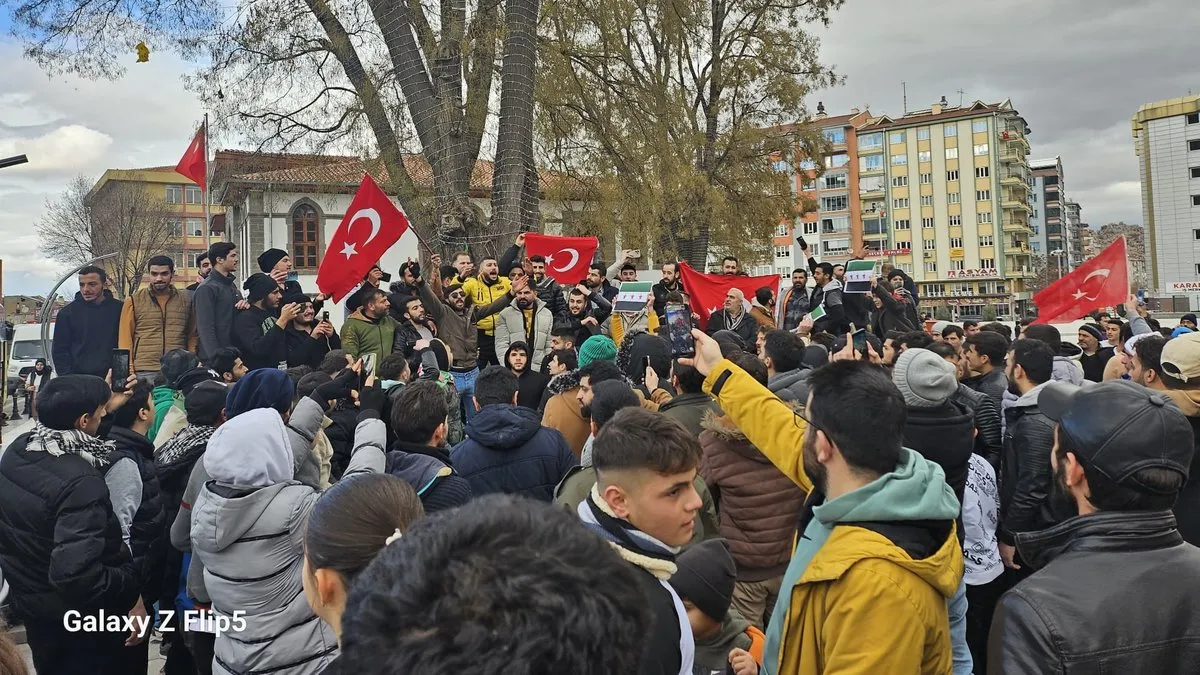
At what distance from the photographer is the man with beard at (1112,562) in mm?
1751

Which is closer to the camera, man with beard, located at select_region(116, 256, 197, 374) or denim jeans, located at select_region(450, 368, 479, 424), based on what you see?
denim jeans, located at select_region(450, 368, 479, 424)

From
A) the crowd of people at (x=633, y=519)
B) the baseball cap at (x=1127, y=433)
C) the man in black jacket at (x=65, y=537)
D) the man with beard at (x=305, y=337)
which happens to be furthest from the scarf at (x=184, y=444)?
the baseball cap at (x=1127, y=433)

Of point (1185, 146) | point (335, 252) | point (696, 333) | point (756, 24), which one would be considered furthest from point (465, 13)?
point (1185, 146)

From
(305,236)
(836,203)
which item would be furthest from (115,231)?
(836,203)

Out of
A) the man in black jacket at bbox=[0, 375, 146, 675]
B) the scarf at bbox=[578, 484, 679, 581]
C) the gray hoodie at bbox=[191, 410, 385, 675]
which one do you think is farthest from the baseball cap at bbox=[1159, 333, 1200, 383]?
the man in black jacket at bbox=[0, 375, 146, 675]

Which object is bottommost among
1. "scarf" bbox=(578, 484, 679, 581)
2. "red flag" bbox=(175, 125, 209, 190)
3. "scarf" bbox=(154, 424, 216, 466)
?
"scarf" bbox=(578, 484, 679, 581)

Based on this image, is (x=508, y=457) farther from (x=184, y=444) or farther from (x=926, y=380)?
(x=926, y=380)

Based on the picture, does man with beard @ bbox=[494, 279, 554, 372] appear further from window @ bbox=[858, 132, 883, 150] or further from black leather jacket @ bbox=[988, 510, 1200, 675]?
window @ bbox=[858, 132, 883, 150]

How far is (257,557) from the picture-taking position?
9.48 feet

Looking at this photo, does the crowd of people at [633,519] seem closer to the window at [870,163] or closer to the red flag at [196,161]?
the red flag at [196,161]

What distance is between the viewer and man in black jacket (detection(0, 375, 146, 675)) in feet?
10.8

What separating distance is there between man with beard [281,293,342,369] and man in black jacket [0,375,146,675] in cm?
332

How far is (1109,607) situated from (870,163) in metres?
98.1

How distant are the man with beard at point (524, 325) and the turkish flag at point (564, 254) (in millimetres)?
2079
